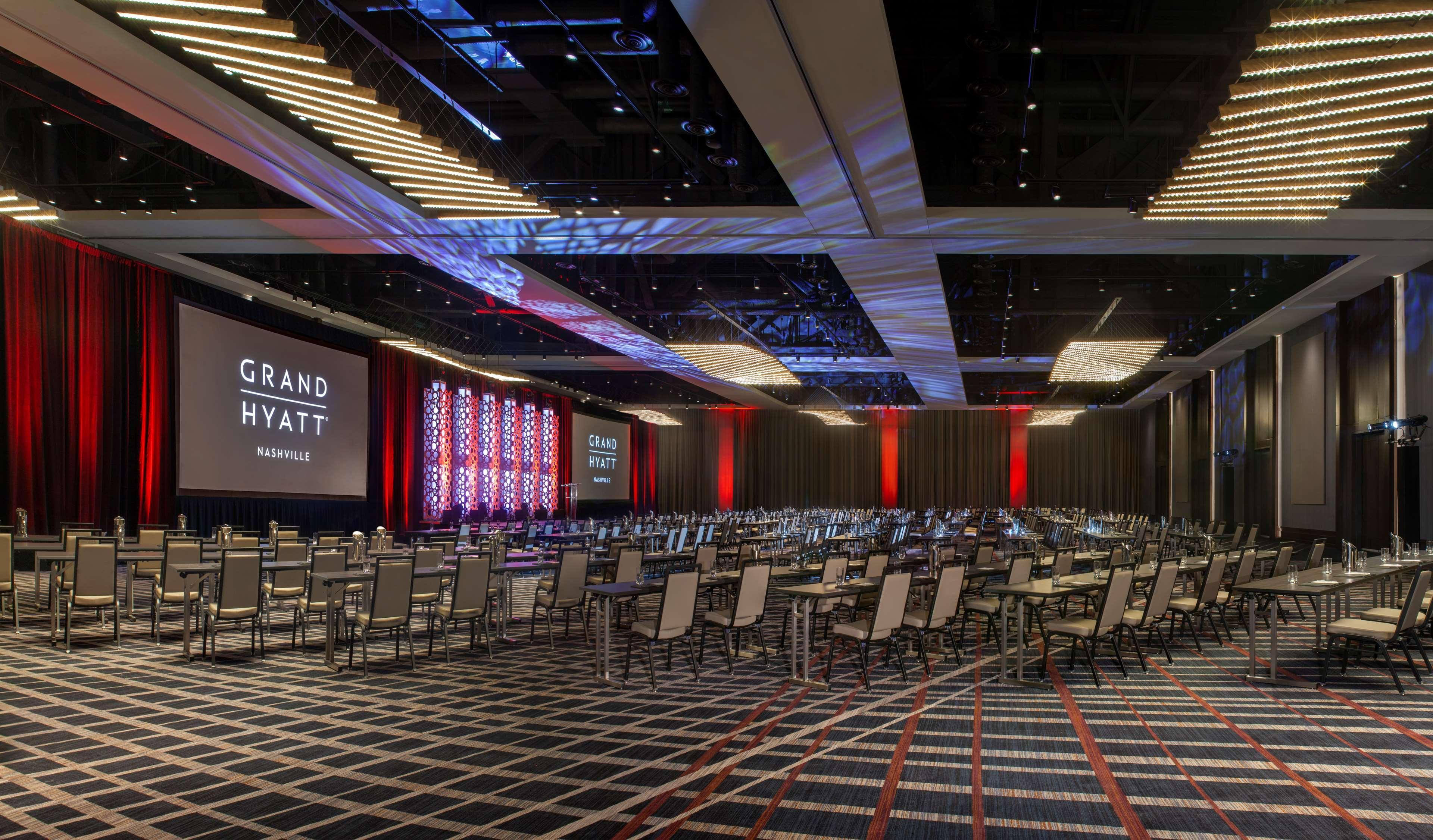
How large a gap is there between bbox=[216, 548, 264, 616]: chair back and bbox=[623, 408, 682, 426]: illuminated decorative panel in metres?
24.5

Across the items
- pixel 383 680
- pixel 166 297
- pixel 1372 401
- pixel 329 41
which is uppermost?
pixel 329 41

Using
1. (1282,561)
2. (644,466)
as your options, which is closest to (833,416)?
(644,466)

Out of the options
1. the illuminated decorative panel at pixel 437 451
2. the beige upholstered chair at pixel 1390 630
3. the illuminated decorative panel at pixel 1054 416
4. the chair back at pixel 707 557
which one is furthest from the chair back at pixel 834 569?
the illuminated decorative panel at pixel 1054 416

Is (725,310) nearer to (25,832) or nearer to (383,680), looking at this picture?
(383,680)

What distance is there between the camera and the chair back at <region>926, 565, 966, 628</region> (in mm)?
6711

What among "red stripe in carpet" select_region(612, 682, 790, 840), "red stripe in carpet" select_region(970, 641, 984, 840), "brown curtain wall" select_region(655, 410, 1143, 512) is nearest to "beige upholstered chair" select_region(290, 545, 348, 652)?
"red stripe in carpet" select_region(612, 682, 790, 840)

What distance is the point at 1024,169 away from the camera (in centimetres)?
839

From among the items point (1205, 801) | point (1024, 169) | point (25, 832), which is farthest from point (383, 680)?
point (1024, 169)

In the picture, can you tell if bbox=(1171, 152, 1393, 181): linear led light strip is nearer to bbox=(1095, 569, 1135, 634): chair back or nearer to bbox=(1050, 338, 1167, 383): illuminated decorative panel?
bbox=(1095, 569, 1135, 634): chair back

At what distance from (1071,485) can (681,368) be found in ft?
59.7

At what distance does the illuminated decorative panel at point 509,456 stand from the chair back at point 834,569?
674 inches

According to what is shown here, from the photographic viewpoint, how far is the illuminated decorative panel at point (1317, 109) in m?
4.14

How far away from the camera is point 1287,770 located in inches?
174

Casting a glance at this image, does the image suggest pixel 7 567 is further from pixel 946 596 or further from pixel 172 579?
pixel 946 596
